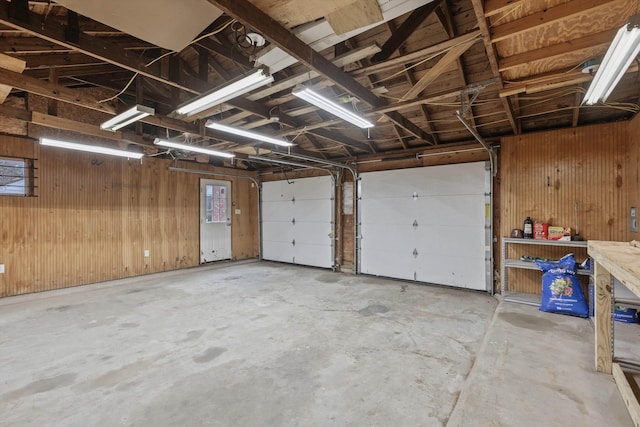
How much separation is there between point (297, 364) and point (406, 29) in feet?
10.6

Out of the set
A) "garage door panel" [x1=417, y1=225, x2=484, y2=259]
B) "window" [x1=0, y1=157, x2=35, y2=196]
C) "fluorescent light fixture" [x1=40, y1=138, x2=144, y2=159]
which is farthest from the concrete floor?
"fluorescent light fixture" [x1=40, y1=138, x2=144, y2=159]

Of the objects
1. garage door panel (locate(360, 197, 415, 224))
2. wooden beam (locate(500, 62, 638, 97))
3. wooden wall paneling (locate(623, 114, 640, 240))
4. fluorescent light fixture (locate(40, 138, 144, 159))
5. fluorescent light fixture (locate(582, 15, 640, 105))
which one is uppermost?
wooden beam (locate(500, 62, 638, 97))

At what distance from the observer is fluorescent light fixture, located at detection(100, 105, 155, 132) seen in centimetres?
311

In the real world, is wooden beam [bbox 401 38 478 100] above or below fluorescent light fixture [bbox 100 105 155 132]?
above

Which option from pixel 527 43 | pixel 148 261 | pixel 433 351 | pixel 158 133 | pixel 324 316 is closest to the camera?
pixel 527 43

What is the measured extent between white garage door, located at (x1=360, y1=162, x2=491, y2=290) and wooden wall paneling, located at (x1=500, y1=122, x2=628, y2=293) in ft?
1.28

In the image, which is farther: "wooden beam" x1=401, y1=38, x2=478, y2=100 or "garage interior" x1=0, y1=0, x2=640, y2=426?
"wooden beam" x1=401, y1=38, x2=478, y2=100

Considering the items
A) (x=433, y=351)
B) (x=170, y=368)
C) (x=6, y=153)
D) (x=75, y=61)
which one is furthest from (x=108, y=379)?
(x=6, y=153)

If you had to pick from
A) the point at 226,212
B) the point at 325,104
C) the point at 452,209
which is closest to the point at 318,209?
the point at 226,212

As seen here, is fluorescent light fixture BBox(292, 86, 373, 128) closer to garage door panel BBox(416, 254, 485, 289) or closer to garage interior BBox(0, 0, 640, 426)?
garage interior BBox(0, 0, 640, 426)

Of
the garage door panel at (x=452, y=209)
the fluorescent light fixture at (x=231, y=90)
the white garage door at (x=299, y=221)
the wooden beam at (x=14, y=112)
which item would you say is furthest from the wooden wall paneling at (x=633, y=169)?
the wooden beam at (x=14, y=112)

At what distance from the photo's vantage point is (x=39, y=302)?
14.8 feet

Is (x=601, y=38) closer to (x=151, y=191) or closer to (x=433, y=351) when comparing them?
(x=433, y=351)

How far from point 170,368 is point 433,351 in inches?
97.9
